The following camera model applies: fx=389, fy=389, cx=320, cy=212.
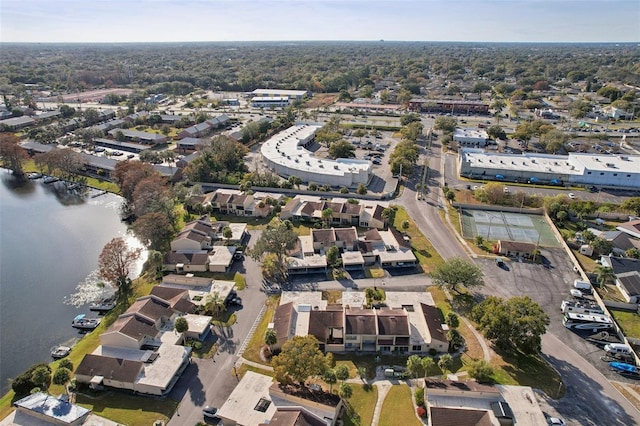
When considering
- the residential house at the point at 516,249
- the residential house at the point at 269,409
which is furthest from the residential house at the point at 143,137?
the residential house at the point at 516,249

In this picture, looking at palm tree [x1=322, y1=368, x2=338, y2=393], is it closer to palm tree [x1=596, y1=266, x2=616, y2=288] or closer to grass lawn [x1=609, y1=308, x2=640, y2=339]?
grass lawn [x1=609, y1=308, x2=640, y2=339]

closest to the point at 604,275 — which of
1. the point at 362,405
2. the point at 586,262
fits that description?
the point at 586,262

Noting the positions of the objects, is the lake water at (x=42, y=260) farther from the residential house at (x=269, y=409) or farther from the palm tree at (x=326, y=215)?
the palm tree at (x=326, y=215)

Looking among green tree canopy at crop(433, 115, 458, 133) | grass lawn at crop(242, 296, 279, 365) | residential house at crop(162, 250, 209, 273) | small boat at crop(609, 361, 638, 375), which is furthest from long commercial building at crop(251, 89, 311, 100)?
small boat at crop(609, 361, 638, 375)

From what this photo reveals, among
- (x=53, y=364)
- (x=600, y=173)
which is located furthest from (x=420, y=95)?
(x=53, y=364)

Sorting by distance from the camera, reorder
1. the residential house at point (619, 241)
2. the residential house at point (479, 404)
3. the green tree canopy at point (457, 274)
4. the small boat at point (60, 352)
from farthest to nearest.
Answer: the residential house at point (619, 241) → the green tree canopy at point (457, 274) → the small boat at point (60, 352) → the residential house at point (479, 404)

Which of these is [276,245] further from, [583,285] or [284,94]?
[284,94]
